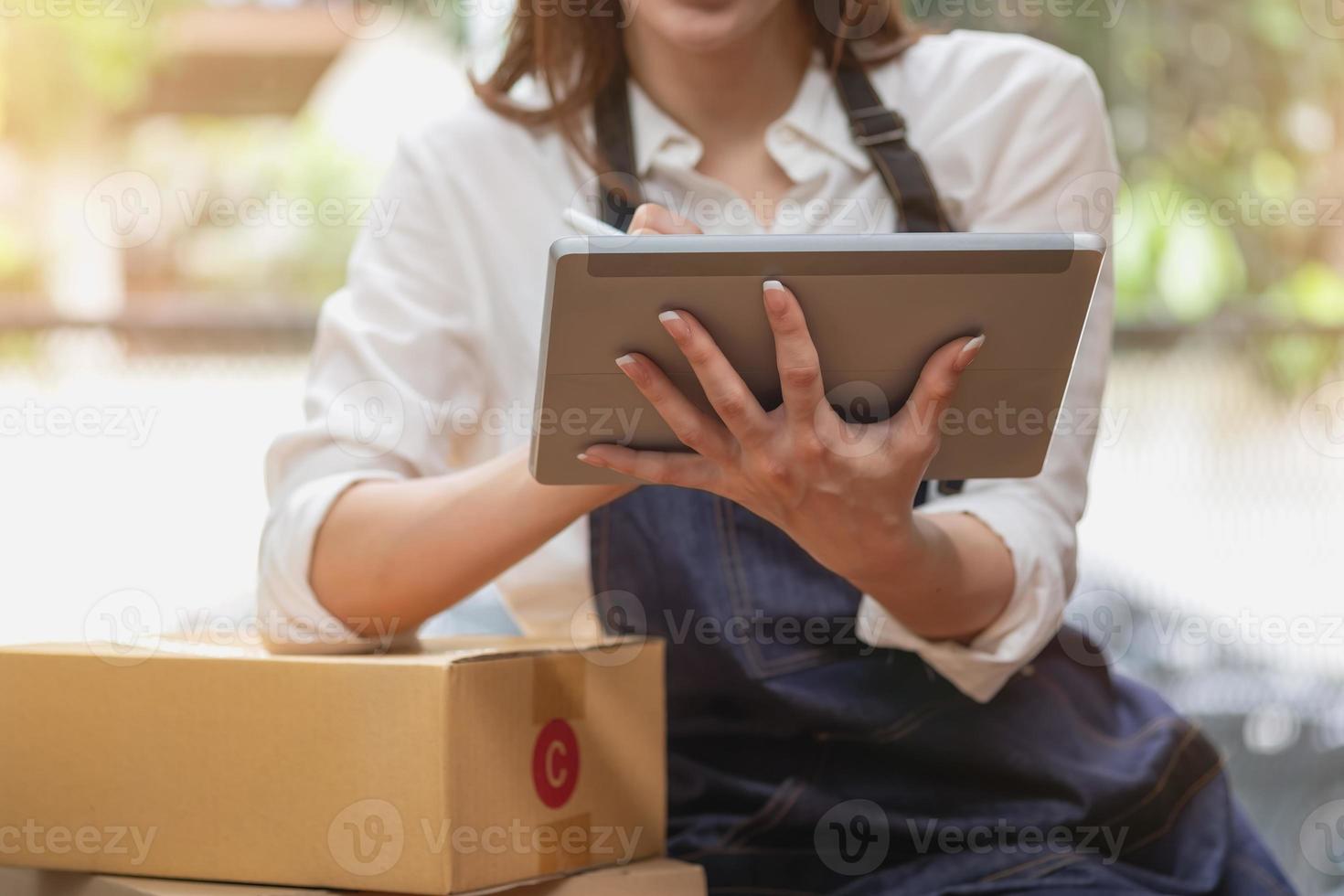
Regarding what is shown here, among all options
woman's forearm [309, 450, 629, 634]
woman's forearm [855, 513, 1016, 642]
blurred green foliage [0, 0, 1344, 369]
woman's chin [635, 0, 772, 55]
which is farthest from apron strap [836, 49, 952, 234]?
blurred green foliage [0, 0, 1344, 369]

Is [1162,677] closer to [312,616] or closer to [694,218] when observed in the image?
[694,218]

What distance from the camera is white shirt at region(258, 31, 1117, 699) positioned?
3.19ft

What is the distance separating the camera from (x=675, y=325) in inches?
24.5

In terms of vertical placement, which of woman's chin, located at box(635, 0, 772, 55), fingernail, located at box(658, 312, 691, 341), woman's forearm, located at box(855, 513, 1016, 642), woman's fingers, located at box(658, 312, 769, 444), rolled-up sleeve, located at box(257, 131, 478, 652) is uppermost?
woman's chin, located at box(635, 0, 772, 55)

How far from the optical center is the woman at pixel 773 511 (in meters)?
0.86

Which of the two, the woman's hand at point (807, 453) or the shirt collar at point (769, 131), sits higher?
the shirt collar at point (769, 131)

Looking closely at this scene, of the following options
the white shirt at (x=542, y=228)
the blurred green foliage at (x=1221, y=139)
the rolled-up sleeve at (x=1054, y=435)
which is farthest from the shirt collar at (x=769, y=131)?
the blurred green foliage at (x=1221, y=139)

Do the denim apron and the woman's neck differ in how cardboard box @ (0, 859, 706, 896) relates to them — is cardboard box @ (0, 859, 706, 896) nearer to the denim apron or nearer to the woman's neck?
the denim apron

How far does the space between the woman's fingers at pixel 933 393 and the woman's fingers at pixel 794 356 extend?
46 mm

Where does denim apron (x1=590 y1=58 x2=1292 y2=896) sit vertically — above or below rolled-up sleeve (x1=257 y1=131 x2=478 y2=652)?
below

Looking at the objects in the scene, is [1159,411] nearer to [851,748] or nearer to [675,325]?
[851,748]

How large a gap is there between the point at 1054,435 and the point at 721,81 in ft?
1.21

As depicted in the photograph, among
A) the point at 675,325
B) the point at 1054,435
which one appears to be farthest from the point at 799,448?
the point at 1054,435

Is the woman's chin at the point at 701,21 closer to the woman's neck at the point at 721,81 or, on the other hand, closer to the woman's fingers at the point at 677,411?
the woman's neck at the point at 721,81
